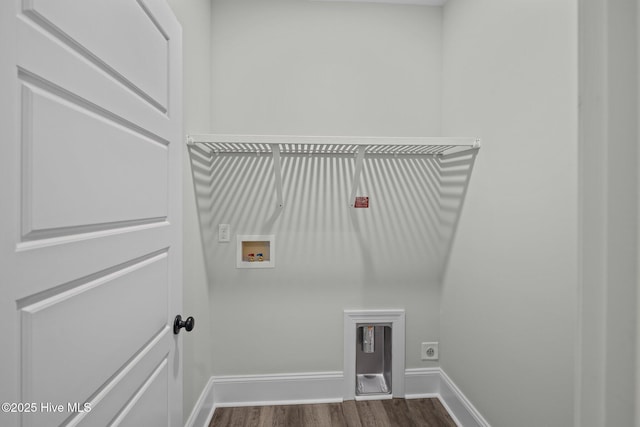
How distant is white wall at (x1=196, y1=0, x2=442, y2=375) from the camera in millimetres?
1894

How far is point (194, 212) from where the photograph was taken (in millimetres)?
1583

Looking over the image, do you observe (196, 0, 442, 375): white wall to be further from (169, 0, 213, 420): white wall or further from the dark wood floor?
the dark wood floor

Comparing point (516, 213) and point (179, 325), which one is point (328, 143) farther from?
point (179, 325)

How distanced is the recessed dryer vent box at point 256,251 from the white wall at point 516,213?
1.09m

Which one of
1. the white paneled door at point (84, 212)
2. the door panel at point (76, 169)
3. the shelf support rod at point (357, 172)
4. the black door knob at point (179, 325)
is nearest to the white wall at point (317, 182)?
the shelf support rod at point (357, 172)

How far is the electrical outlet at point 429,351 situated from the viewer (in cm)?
201

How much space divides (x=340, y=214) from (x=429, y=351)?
3.46 ft

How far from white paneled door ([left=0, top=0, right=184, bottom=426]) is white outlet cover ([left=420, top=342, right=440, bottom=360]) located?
152 cm

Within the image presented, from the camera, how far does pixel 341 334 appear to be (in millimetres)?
1971

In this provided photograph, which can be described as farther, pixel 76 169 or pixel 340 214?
pixel 340 214

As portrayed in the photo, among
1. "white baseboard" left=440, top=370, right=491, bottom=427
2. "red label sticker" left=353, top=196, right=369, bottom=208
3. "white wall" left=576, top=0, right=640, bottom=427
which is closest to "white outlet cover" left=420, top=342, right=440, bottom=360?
"white baseboard" left=440, top=370, right=491, bottom=427

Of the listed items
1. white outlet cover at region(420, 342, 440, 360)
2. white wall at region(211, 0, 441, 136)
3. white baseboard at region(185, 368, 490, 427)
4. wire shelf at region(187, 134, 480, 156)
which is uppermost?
white wall at region(211, 0, 441, 136)

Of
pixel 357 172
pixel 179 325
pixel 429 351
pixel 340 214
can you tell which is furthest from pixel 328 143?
pixel 429 351

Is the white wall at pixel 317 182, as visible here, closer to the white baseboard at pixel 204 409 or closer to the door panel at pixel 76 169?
the white baseboard at pixel 204 409
